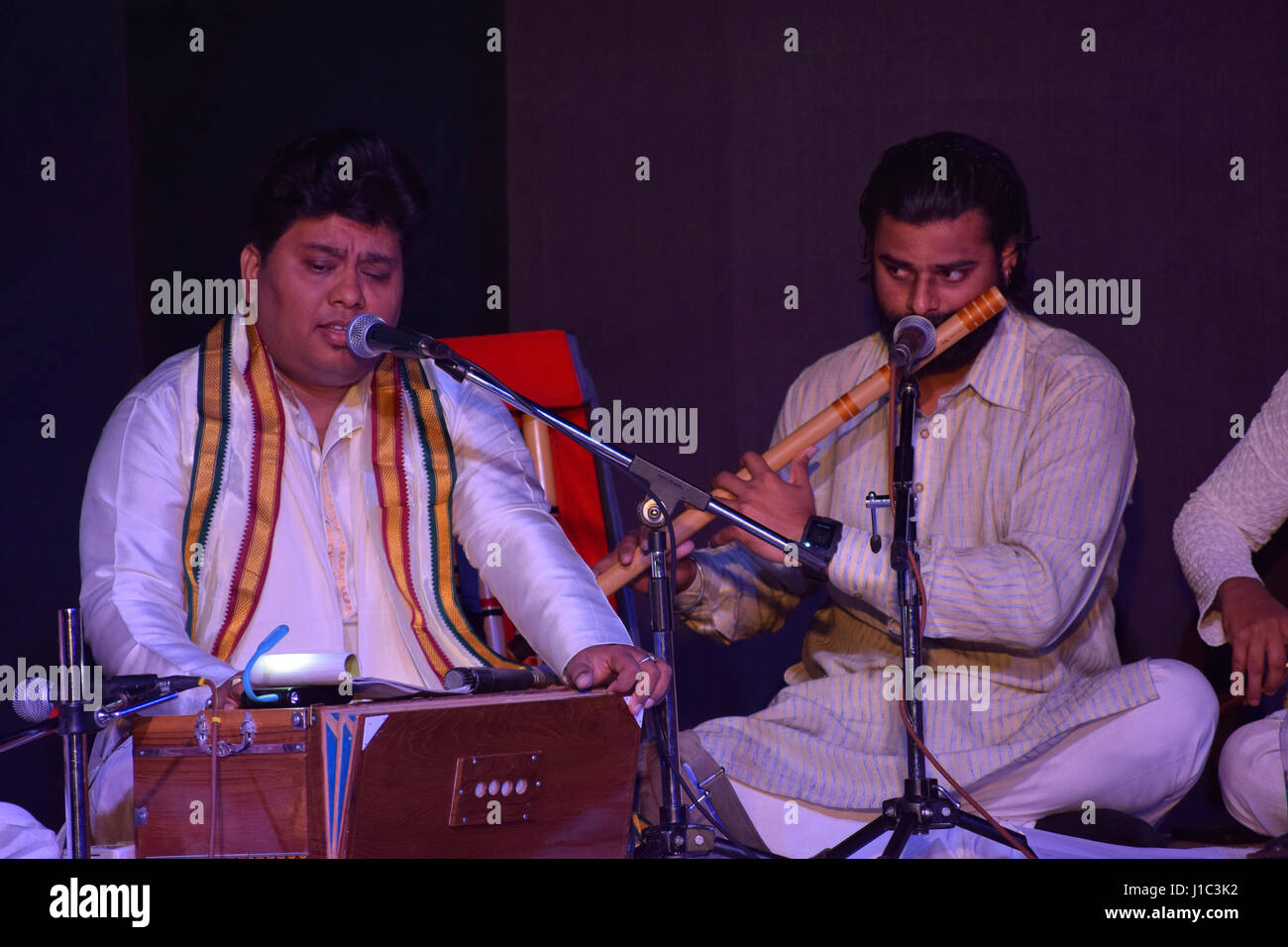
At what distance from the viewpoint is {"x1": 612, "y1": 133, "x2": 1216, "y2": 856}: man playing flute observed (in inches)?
110

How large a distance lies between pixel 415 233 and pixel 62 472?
122 centimetres

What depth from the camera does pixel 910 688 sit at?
2.52 meters

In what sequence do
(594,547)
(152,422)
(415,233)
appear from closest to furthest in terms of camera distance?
1. (152,422)
2. (415,233)
3. (594,547)

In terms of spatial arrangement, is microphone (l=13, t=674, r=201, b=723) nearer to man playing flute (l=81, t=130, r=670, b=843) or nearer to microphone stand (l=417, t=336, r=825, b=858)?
man playing flute (l=81, t=130, r=670, b=843)

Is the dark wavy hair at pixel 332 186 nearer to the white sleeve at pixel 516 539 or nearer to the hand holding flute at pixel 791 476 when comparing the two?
the white sleeve at pixel 516 539

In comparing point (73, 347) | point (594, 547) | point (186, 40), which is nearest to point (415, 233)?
point (594, 547)

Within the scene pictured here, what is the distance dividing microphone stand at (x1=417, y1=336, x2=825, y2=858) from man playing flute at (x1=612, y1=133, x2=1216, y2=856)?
23 centimetres

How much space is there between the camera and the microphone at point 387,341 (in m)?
2.32
